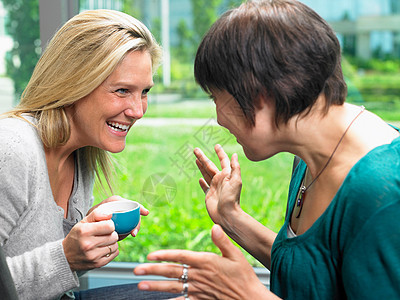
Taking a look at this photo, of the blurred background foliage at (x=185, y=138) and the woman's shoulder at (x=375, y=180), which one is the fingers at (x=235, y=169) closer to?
the woman's shoulder at (x=375, y=180)

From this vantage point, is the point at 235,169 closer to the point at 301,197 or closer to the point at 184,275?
the point at 301,197

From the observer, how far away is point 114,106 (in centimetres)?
130

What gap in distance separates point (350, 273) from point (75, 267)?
0.68 metres

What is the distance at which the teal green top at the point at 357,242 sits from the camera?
2.76ft

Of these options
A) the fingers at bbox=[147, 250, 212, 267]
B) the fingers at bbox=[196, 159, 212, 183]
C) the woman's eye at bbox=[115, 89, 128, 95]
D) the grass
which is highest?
the woman's eye at bbox=[115, 89, 128, 95]

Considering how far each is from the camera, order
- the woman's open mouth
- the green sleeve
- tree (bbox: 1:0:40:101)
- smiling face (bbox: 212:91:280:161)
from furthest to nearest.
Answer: tree (bbox: 1:0:40:101) → the woman's open mouth → smiling face (bbox: 212:91:280:161) → the green sleeve

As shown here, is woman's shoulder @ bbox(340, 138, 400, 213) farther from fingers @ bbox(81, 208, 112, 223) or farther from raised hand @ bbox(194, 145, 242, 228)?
fingers @ bbox(81, 208, 112, 223)

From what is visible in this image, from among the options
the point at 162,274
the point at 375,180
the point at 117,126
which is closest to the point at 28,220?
the point at 117,126

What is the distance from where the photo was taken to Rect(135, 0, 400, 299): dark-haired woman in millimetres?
863

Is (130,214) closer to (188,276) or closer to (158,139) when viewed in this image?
(188,276)

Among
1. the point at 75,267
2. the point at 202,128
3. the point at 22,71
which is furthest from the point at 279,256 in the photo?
the point at 22,71

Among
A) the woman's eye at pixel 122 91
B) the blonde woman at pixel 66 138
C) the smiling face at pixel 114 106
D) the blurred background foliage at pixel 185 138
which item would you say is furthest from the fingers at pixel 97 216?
the blurred background foliage at pixel 185 138

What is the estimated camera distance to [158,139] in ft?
8.59

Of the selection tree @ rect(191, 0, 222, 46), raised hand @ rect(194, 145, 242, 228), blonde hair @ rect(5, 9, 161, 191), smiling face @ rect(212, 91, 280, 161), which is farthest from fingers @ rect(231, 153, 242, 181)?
tree @ rect(191, 0, 222, 46)
